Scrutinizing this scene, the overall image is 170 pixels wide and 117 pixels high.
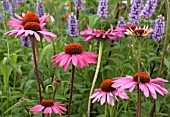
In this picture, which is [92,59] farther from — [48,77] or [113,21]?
[113,21]

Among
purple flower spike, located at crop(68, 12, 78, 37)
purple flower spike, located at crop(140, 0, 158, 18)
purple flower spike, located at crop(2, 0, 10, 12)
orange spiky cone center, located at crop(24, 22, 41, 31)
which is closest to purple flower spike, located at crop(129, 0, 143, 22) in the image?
purple flower spike, located at crop(140, 0, 158, 18)

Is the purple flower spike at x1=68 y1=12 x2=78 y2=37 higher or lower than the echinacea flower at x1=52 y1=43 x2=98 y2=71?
higher

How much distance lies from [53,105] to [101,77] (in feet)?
1.69

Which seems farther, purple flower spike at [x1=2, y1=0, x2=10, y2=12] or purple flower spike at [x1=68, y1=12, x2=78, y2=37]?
purple flower spike at [x1=2, y1=0, x2=10, y2=12]

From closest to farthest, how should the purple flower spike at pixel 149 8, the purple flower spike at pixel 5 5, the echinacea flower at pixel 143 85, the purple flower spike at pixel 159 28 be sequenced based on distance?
the echinacea flower at pixel 143 85
the purple flower spike at pixel 159 28
the purple flower spike at pixel 149 8
the purple flower spike at pixel 5 5

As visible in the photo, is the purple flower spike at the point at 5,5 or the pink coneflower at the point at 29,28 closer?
the pink coneflower at the point at 29,28

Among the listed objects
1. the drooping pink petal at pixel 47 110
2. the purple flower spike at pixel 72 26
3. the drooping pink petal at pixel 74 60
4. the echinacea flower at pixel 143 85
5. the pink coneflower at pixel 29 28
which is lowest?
the drooping pink petal at pixel 47 110

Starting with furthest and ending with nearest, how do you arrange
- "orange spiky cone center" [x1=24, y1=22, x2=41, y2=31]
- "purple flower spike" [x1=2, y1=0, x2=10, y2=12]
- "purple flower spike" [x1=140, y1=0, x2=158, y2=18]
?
"purple flower spike" [x1=2, y1=0, x2=10, y2=12] < "purple flower spike" [x1=140, y1=0, x2=158, y2=18] < "orange spiky cone center" [x1=24, y1=22, x2=41, y2=31]

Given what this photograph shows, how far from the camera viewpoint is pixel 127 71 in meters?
1.63

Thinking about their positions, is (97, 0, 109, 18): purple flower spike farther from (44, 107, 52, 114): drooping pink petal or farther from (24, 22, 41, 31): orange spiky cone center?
(44, 107, 52, 114): drooping pink petal

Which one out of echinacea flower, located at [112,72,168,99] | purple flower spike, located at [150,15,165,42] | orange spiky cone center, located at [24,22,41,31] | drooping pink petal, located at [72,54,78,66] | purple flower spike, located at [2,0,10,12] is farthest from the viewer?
purple flower spike, located at [2,0,10,12]

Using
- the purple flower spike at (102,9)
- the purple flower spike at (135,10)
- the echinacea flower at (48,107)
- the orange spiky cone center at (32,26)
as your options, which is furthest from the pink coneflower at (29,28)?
the purple flower spike at (135,10)

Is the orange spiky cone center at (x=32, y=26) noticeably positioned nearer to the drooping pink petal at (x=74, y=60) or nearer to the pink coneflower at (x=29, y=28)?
the pink coneflower at (x=29, y=28)

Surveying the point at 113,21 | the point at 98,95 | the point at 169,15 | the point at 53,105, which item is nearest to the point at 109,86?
the point at 98,95
